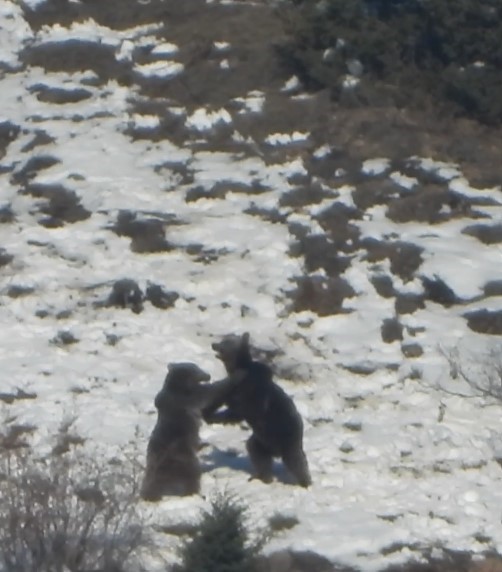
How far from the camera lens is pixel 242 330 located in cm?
1689

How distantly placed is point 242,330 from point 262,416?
140 inches

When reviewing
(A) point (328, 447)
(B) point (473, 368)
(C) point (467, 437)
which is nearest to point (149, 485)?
(A) point (328, 447)

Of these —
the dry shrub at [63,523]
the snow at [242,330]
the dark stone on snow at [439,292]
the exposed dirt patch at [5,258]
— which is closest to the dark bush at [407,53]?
the snow at [242,330]

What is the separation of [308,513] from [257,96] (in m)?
10.5

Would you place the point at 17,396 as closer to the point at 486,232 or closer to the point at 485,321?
the point at 485,321

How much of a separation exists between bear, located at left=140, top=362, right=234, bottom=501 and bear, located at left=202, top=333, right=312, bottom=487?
158mm

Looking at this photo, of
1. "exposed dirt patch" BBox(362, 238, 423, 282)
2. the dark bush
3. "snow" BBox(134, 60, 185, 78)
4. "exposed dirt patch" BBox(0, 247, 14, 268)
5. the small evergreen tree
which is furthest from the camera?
"snow" BBox(134, 60, 185, 78)

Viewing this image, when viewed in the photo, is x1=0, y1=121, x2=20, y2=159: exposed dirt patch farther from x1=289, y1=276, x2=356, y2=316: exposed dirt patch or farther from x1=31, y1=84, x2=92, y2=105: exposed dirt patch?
x1=289, y1=276, x2=356, y2=316: exposed dirt patch

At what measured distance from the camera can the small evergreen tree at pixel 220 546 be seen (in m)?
10.5

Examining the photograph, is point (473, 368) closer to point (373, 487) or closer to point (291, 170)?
point (373, 487)

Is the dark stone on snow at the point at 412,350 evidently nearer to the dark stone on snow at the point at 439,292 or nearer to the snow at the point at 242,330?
the snow at the point at 242,330

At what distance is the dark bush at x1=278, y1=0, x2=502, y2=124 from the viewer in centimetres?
2202

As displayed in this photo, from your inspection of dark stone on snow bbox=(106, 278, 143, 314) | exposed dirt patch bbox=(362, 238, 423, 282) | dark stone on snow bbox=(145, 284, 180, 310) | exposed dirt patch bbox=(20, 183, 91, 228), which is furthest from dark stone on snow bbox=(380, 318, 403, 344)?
exposed dirt patch bbox=(20, 183, 91, 228)

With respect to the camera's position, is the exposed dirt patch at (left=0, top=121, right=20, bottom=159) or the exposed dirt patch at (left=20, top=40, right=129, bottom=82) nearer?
the exposed dirt patch at (left=0, top=121, right=20, bottom=159)
